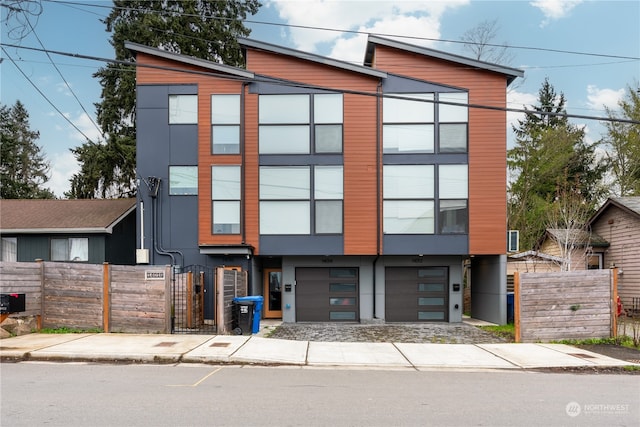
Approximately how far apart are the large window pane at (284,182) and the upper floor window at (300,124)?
63 cm

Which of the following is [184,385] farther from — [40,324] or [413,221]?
[413,221]

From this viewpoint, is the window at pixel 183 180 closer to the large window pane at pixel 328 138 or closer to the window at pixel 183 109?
the window at pixel 183 109

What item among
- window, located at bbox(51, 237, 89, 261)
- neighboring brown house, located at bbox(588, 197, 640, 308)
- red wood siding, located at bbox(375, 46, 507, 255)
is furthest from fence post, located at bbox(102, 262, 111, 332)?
neighboring brown house, located at bbox(588, 197, 640, 308)

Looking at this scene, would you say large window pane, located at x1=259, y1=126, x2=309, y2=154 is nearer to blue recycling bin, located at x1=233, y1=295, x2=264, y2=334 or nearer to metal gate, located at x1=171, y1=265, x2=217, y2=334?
metal gate, located at x1=171, y1=265, x2=217, y2=334

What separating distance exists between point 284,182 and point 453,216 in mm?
5973

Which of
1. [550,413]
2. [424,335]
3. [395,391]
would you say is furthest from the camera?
[424,335]

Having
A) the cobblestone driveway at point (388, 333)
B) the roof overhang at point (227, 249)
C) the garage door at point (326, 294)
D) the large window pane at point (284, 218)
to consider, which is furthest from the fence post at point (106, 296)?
the garage door at point (326, 294)

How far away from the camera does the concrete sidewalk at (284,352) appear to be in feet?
30.7

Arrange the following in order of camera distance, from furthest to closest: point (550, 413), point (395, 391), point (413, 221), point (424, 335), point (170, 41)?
point (170, 41) → point (413, 221) → point (424, 335) → point (395, 391) → point (550, 413)

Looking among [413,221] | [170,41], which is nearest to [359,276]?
[413,221]

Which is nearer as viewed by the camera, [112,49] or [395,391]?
[395,391]

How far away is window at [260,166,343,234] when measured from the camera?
1642 centimetres

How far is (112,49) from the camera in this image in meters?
27.0

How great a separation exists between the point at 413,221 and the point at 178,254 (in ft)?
27.1
